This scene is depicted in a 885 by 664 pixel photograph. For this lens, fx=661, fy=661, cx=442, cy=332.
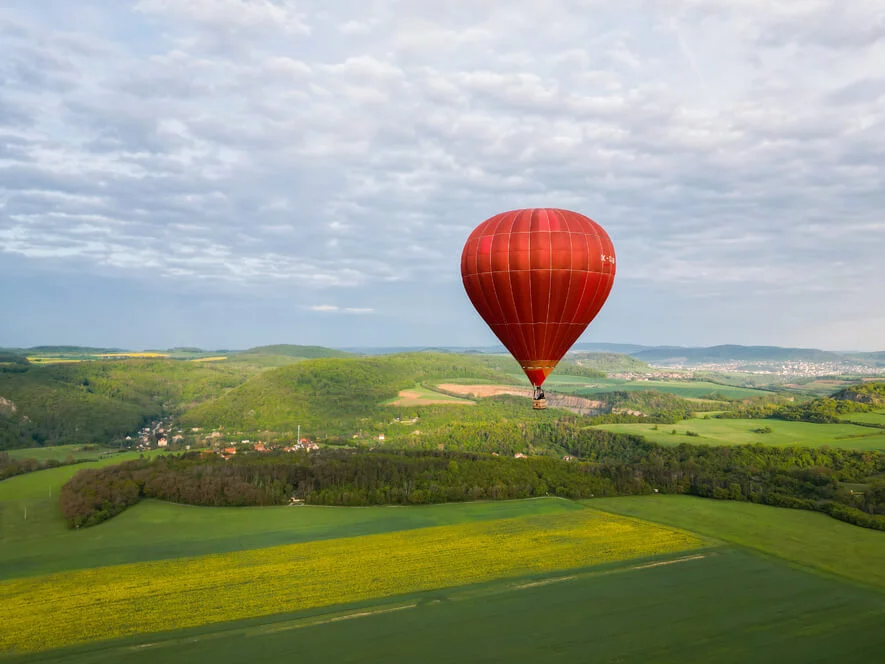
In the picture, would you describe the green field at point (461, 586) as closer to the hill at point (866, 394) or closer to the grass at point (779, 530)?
the grass at point (779, 530)

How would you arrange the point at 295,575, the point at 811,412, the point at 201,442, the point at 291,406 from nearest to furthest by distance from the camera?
the point at 295,575
the point at 811,412
the point at 201,442
the point at 291,406

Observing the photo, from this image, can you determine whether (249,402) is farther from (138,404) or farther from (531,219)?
(531,219)

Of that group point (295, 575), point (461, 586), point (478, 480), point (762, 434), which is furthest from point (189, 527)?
point (762, 434)

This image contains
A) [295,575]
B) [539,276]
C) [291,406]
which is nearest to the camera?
[539,276]

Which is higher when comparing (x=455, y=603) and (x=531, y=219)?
(x=531, y=219)

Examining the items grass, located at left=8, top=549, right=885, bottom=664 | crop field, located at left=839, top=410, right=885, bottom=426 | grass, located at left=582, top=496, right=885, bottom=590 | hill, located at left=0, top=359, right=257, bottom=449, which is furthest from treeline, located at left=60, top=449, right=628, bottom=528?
hill, located at left=0, top=359, right=257, bottom=449

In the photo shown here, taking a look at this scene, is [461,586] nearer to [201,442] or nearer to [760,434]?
[760,434]

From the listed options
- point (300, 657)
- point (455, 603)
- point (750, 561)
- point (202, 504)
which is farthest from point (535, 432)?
point (300, 657)
